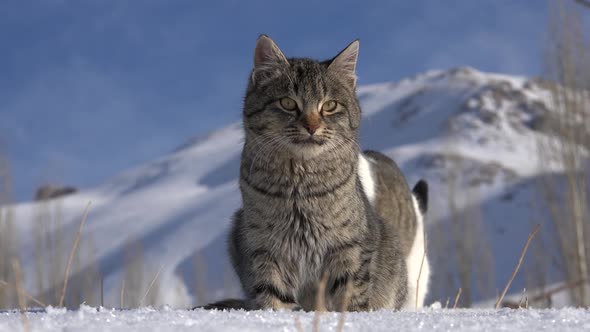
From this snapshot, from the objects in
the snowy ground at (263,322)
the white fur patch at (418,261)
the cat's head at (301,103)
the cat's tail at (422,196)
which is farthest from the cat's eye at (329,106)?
the cat's tail at (422,196)

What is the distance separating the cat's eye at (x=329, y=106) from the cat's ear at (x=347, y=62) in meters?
0.27

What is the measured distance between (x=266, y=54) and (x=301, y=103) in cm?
39

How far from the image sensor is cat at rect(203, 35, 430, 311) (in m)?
2.78

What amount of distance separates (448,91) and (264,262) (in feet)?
159

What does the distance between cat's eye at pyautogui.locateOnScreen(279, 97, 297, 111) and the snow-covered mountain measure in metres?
12.3

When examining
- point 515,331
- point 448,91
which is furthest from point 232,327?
point 448,91

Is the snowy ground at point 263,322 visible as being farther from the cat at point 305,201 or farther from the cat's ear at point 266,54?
the cat's ear at point 266,54

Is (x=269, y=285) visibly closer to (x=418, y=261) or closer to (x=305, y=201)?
(x=305, y=201)

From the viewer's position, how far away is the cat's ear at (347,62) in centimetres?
328

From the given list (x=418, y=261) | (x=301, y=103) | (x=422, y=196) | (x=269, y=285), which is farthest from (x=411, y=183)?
(x=269, y=285)

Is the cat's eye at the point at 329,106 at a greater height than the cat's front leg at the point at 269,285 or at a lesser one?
greater

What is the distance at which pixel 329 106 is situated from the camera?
121 inches

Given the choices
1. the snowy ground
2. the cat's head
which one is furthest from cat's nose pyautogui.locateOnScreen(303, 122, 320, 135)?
the snowy ground

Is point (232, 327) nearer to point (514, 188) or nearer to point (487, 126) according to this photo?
point (514, 188)
